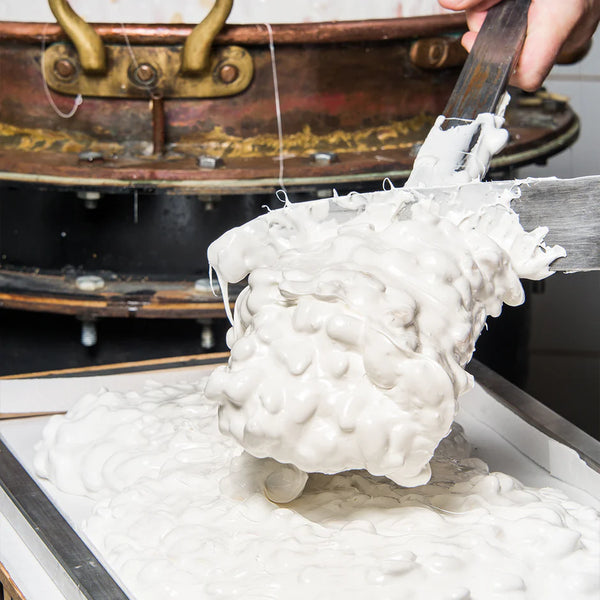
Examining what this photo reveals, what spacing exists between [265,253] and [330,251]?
0.10 m

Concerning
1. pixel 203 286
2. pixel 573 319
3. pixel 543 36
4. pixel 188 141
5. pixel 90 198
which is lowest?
pixel 573 319

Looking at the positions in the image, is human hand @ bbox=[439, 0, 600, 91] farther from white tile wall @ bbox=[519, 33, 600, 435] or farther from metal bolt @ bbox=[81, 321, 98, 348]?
white tile wall @ bbox=[519, 33, 600, 435]

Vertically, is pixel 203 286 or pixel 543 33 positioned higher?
pixel 543 33

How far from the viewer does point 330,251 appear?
1.29 m

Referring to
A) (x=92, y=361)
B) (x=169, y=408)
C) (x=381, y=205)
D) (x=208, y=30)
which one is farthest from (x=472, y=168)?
(x=92, y=361)

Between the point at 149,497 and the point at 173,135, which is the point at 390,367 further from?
the point at 173,135

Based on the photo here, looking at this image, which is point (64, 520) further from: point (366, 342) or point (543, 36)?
point (543, 36)

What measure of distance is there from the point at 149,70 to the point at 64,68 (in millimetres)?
165

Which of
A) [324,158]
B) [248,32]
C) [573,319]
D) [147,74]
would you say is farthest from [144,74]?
[573,319]

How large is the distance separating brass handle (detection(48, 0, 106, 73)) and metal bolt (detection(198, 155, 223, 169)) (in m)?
0.25

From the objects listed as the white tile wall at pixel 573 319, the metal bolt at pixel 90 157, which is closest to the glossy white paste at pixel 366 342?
the metal bolt at pixel 90 157

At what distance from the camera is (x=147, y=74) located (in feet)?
6.40

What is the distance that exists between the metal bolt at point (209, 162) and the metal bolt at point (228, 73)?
15 centimetres

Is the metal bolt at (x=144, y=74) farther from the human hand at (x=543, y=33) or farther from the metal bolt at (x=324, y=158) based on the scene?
the human hand at (x=543, y=33)
